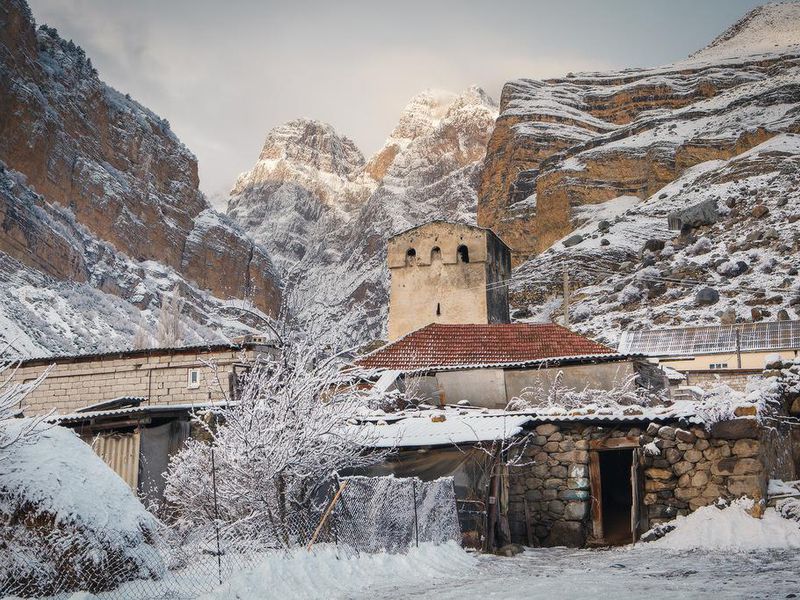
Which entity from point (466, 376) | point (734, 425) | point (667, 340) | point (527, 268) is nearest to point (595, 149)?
point (527, 268)

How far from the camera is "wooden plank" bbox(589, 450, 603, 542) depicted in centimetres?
1527

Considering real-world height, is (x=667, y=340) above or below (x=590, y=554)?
above

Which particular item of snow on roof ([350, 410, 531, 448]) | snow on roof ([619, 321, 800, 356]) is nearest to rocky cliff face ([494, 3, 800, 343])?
snow on roof ([619, 321, 800, 356])

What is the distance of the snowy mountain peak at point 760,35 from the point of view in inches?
5743

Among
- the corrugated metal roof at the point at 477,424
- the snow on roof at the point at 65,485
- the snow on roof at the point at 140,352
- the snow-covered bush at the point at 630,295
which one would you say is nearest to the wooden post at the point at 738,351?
the snow-covered bush at the point at 630,295

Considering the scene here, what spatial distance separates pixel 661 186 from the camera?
106125 millimetres

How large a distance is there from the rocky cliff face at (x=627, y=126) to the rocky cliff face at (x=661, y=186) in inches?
9.4

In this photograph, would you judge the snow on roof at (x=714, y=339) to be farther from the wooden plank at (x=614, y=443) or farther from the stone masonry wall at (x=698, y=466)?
the stone masonry wall at (x=698, y=466)

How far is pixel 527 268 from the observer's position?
83.0 metres

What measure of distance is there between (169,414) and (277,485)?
29.9ft

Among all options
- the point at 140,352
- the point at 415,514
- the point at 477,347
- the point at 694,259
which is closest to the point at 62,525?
the point at 415,514

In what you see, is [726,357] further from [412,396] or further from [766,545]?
[766,545]

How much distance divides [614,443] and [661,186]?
96.9 metres

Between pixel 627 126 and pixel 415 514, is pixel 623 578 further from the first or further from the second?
pixel 627 126
